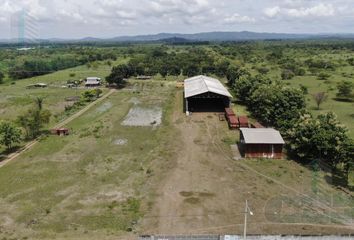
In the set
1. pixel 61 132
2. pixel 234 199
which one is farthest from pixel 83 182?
pixel 61 132

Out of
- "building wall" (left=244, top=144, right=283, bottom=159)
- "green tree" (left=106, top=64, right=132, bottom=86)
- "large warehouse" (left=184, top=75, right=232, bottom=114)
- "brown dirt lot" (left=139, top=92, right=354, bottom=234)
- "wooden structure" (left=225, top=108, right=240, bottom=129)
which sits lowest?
"brown dirt lot" (left=139, top=92, right=354, bottom=234)

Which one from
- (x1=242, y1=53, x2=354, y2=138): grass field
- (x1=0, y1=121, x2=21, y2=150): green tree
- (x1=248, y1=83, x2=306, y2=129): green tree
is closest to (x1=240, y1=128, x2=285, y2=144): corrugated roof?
(x1=248, y1=83, x2=306, y2=129): green tree

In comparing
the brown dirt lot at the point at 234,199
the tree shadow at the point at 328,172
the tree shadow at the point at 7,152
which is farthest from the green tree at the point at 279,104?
the tree shadow at the point at 7,152

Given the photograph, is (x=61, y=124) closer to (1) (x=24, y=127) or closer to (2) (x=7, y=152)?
(1) (x=24, y=127)

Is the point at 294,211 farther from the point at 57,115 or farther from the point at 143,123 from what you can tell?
the point at 57,115

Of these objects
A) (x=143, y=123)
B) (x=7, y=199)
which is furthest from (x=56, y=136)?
(x=7, y=199)

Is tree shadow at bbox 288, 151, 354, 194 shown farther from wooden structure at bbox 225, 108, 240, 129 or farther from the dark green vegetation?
wooden structure at bbox 225, 108, 240, 129
